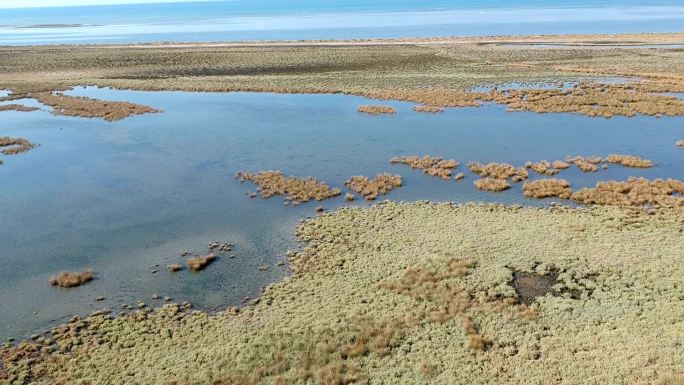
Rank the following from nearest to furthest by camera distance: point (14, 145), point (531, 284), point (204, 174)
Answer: point (531, 284) < point (204, 174) < point (14, 145)

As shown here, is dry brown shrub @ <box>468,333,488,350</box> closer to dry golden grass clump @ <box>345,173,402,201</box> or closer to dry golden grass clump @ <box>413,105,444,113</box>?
dry golden grass clump @ <box>345,173,402,201</box>

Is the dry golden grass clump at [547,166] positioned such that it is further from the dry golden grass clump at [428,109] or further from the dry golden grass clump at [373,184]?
the dry golden grass clump at [428,109]

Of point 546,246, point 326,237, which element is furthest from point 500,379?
point 326,237

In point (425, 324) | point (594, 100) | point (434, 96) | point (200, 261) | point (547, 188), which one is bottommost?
point (425, 324)

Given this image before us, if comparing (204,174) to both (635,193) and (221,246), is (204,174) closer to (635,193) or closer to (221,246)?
(221,246)

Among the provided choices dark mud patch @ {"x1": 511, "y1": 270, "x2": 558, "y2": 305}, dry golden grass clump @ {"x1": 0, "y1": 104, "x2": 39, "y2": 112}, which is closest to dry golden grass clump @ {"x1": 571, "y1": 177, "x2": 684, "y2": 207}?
dark mud patch @ {"x1": 511, "y1": 270, "x2": 558, "y2": 305}

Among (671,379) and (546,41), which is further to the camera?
(546,41)

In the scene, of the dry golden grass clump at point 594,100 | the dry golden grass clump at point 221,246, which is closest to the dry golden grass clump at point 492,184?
the dry golden grass clump at point 221,246

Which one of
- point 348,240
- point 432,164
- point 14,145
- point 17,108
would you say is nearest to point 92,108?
point 17,108
